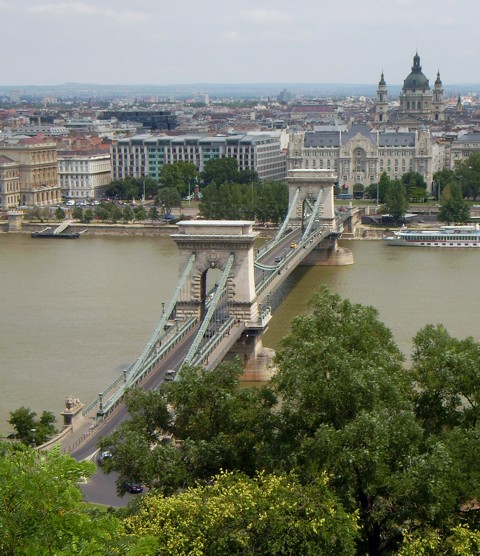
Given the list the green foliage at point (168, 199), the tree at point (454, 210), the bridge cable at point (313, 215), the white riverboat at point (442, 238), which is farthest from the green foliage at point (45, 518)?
the green foliage at point (168, 199)

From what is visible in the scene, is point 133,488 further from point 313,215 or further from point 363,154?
point 363,154

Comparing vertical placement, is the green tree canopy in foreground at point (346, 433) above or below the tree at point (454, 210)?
above

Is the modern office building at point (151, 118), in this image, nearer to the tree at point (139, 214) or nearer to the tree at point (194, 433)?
the tree at point (139, 214)

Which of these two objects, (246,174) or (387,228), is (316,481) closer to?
(387,228)

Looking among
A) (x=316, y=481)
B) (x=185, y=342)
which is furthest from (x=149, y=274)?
(x=316, y=481)

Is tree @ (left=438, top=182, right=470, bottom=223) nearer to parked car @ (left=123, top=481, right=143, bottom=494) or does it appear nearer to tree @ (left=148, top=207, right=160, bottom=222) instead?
tree @ (left=148, top=207, right=160, bottom=222)
